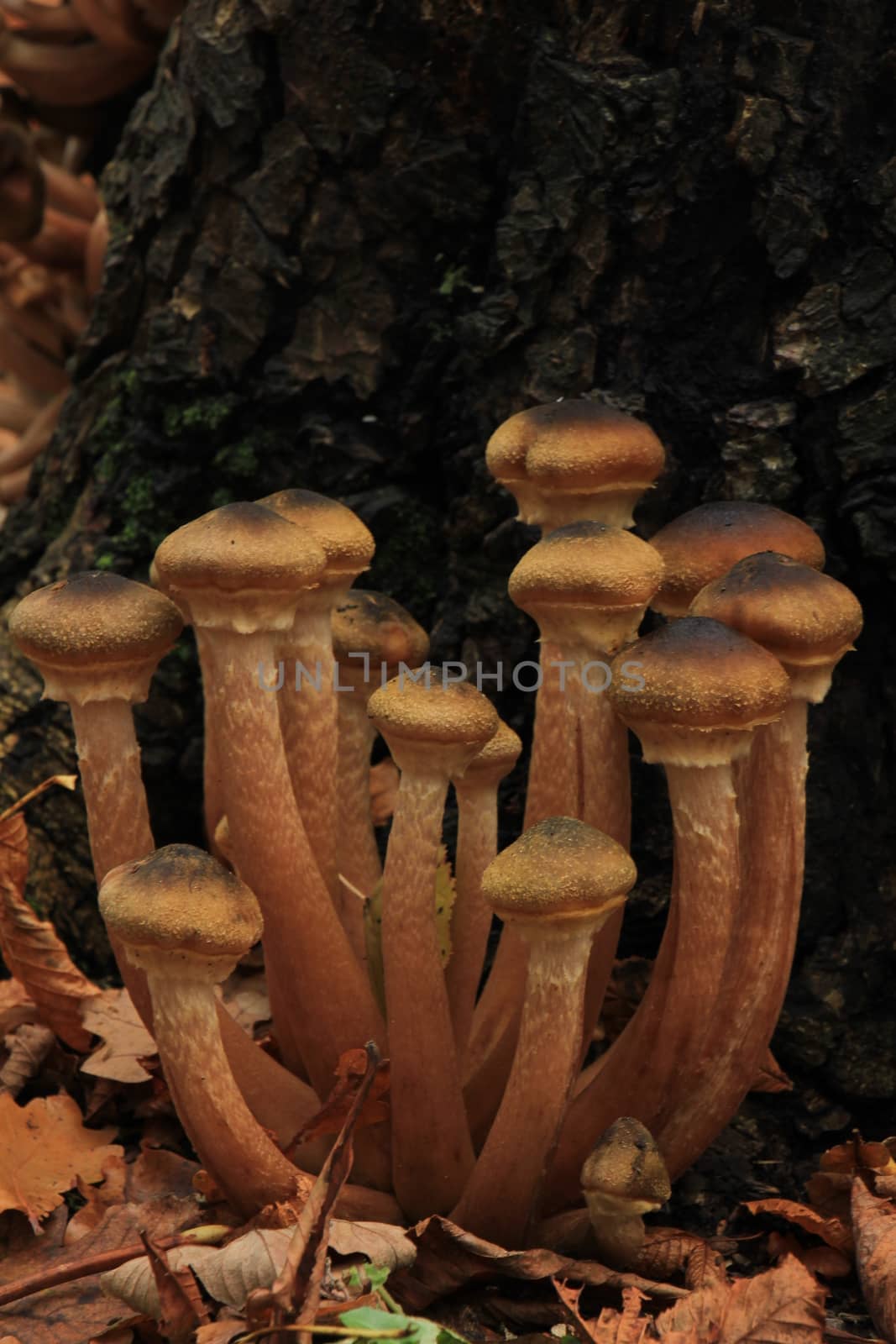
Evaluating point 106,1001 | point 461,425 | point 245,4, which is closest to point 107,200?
point 245,4

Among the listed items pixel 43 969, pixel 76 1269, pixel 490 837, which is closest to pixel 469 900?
pixel 490 837

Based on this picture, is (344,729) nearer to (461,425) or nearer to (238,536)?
(238,536)

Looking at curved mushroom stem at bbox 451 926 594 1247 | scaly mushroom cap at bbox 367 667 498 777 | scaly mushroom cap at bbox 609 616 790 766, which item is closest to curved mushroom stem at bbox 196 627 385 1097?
scaly mushroom cap at bbox 367 667 498 777

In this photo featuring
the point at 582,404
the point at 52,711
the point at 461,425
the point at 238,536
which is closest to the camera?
the point at 238,536

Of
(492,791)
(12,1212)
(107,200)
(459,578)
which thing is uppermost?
(107,200)

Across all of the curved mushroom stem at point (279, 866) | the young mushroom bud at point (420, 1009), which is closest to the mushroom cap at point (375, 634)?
the curved mushroom stem at point (279, 866)

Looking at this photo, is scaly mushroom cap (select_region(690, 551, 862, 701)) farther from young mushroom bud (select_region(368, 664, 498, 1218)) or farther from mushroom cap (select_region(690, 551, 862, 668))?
young mushroom bud (select_region(368, 664, 498, 1218))
